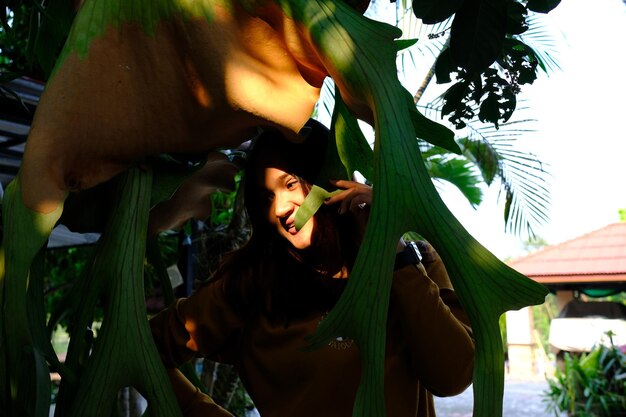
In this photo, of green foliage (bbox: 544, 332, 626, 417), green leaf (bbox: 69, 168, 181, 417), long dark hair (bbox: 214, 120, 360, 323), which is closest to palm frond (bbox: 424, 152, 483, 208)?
green foliage (bbox: 544, 332, 626, 417)

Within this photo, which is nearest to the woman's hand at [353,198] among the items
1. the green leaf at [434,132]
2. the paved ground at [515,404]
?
the green leaf at [434,132]

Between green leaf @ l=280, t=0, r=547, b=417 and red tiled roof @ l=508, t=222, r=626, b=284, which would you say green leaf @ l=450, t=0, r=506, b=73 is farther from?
red tiled roof @ l=508, t=222, r=626, b=284

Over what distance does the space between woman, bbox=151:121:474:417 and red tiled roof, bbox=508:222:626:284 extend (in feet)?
18.4

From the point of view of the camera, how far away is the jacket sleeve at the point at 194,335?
92 centimetres

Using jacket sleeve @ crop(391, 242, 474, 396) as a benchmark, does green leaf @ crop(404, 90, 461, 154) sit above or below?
above

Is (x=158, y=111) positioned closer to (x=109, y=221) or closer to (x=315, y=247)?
(x=109, y=221)

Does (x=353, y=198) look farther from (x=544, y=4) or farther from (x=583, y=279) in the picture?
(x=583, y=279)

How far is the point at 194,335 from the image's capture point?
3.00 ft

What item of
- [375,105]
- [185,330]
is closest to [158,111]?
[375,105]

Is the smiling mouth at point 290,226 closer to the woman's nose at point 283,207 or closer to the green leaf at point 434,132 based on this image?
the woman's nose at point 283,207

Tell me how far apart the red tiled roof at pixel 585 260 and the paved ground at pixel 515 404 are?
120 centimetres

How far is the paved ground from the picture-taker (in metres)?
6.89

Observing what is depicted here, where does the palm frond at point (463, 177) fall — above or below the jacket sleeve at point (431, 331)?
below

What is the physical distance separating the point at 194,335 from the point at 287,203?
0.80 ft
